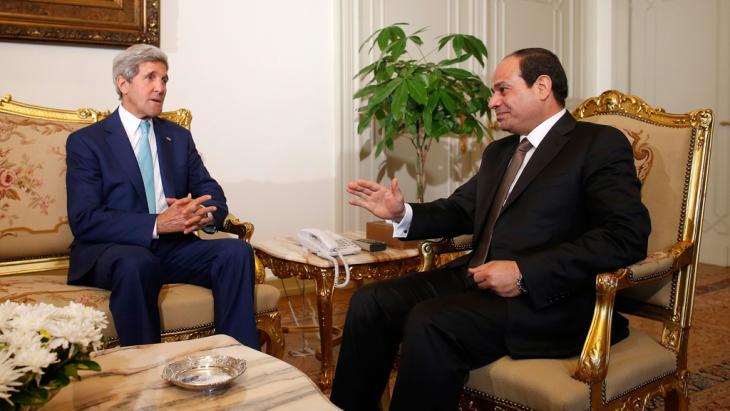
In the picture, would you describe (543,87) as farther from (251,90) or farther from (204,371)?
(251,90)

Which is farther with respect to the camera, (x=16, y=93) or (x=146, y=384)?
(x=16, y=93)

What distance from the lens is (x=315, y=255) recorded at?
2.96 meters

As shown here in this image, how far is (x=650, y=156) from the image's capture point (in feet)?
7.61

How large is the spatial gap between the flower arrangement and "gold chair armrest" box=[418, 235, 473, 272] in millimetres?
1325

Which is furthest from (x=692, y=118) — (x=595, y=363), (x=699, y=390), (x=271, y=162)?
(x=271, y=162)

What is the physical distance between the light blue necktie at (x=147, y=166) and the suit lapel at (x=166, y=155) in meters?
0.04

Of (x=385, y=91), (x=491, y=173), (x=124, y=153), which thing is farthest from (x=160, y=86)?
(x=491, y=173)

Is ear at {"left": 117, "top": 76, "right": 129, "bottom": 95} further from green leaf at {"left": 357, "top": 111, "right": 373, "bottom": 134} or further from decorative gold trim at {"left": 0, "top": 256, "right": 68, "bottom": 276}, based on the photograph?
green leaf at {"left": 357, "top": 111, "right": 373, "bottom": 134}

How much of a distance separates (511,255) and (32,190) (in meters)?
1.93

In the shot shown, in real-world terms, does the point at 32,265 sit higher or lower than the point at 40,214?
lower

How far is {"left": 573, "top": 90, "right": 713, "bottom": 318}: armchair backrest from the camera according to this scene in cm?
217

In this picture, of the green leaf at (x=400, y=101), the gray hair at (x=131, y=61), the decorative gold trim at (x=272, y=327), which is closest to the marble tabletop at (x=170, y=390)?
the decorative gold trim at (x=272, y=327)

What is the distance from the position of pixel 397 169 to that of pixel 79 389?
3.39 metres

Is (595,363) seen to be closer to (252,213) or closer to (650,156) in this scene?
(650,156)
